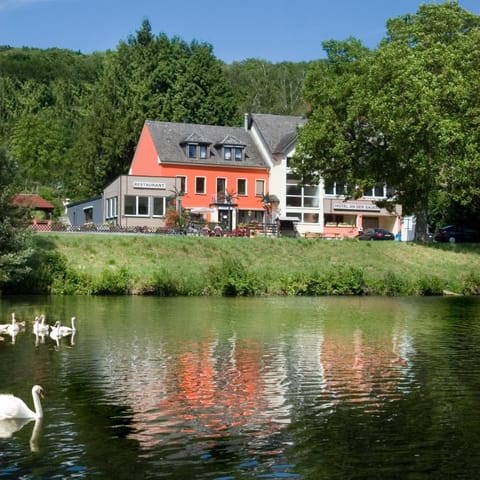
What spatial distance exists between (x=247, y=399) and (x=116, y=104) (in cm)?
8467

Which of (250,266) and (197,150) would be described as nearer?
(250,266)

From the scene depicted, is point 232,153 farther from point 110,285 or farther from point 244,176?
point 110,285

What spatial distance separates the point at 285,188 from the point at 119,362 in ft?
216

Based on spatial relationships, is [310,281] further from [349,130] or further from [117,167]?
[117,167]

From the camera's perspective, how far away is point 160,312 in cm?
3791

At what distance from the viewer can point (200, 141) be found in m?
86.6

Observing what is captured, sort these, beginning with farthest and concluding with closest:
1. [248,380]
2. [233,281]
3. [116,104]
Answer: [116,104], [233,281], [248,380]

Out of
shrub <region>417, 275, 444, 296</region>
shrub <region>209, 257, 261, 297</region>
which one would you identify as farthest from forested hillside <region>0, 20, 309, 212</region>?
shrub <region>417, 275, 444, 296</region>

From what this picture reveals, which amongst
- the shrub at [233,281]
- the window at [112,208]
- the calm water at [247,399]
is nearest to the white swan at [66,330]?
the calm water at [247,399]

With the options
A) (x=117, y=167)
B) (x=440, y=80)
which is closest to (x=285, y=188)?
(x=117, y=167)

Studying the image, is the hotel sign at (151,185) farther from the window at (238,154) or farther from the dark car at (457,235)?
the dark car at (457,235)

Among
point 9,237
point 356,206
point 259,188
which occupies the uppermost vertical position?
point 259,188

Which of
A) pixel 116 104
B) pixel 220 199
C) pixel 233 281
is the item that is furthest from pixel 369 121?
pixel 116 104

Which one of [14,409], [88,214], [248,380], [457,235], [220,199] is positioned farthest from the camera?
[88,214]
